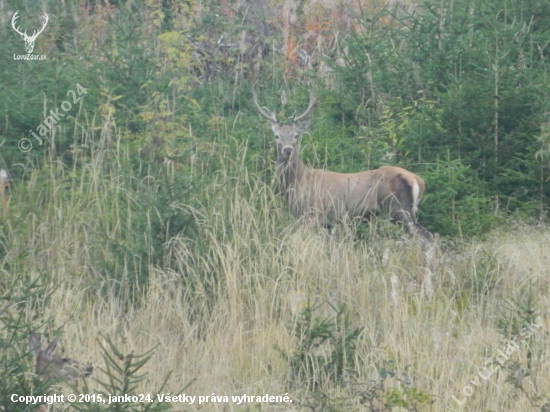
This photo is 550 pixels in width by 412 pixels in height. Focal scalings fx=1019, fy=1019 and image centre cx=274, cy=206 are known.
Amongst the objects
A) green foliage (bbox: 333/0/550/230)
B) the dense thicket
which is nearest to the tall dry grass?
the dense thicket

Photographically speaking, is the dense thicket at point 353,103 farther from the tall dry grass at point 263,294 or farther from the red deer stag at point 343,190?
the tall dry grass at point 263,294

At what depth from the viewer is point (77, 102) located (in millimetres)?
10828

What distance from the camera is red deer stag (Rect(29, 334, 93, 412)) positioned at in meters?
5.22

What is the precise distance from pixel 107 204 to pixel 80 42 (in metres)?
4.74

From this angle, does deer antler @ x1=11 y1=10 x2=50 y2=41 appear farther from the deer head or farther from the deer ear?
the deer ear

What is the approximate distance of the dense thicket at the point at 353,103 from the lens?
31.8 feet

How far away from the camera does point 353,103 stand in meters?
11.2

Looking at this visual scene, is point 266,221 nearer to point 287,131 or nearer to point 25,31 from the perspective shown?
point 287,131

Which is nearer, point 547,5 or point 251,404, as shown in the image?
point 251,404

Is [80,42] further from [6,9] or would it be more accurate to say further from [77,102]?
[77,102]

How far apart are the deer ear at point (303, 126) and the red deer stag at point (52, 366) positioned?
5.44 metres

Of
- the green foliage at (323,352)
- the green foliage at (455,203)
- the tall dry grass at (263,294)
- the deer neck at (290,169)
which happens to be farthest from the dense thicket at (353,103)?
the green foliage at (323,352)

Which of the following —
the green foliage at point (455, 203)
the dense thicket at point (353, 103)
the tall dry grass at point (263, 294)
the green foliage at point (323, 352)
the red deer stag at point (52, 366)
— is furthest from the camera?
the dense thicket at point (353, 103)

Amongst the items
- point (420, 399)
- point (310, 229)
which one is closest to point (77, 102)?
point (310, 229)
